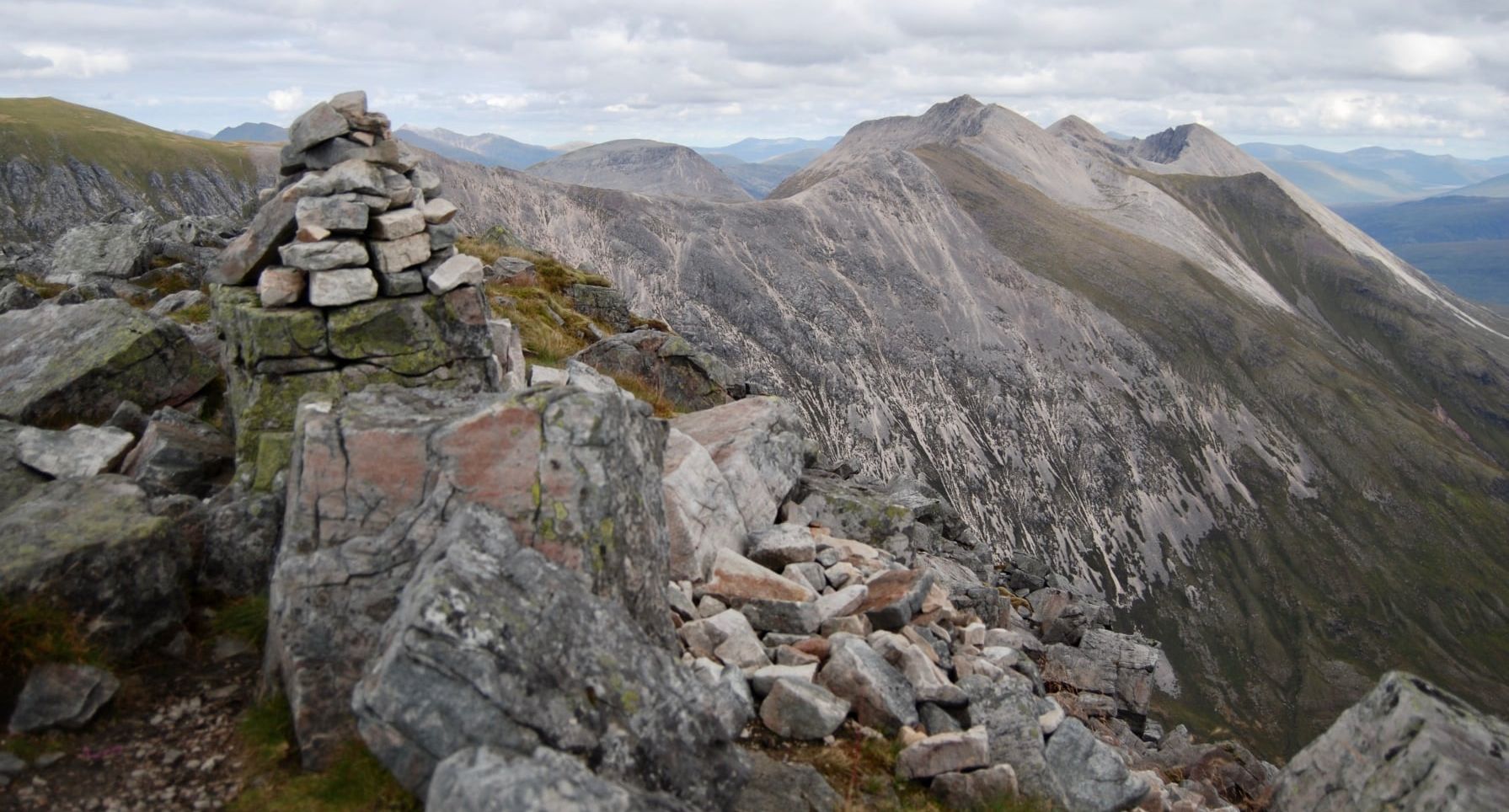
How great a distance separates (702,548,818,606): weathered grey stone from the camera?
1220 cm

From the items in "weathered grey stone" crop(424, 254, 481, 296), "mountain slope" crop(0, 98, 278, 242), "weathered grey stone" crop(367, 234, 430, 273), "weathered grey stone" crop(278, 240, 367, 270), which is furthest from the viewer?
"mountain slope" crop(0, 98, 278, 242)

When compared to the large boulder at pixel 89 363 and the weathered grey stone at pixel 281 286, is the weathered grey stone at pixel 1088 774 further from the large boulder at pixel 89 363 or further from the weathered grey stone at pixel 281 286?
the large boulder at pixel 89 363

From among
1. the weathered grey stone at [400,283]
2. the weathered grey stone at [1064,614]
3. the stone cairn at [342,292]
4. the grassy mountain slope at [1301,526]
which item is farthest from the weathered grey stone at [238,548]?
the grassy mountain slope at [1301,526]

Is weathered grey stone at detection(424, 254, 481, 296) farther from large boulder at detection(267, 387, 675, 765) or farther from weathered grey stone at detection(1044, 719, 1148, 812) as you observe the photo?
weathered grey stone at detection(1044, 719, 1148, 812)

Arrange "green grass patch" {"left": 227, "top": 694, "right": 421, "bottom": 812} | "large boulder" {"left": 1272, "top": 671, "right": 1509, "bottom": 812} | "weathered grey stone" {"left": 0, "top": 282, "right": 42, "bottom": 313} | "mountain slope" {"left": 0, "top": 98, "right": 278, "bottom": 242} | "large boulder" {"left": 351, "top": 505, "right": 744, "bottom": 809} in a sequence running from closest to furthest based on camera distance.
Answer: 1. "large boulder" {"left": 351, "top": 505, "right": 744, "bottom": 809}
2. "green grass patch" {"left": 227, "top": 694, "right": 421, "bottom": 812}
3. "large boulder" {"left": 1272, "top": 671, "right": 1509, "bottom": 812}
4. "weathered grey stone" {"left": 0, "top": 282, "right": 42, "bottom": 313}
5. "mountain slope" {"left": 0, "top": 98, "right": 278, "bottom": 242}

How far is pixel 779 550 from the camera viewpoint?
46.8 ft

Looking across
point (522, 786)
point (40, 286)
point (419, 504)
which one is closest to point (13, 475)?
point (419, 504)

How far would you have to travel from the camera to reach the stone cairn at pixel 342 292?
1342 centimetres

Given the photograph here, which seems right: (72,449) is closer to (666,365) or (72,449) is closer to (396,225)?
(396,225)

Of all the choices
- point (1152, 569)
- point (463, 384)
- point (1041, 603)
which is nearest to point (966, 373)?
point (1152, 569)

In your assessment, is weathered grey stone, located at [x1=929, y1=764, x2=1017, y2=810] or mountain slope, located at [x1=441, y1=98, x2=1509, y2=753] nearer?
weathered grey stone, located at [x1=929, y1=764, x2=1017, y2=810]

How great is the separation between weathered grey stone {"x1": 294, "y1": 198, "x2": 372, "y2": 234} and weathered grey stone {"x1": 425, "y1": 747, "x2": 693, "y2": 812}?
1038 centimetres

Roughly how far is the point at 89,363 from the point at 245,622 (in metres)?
7.99

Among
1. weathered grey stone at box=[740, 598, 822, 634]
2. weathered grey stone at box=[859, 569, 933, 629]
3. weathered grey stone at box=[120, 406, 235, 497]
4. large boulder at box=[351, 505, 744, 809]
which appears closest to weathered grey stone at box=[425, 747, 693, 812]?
large boulder at box=[351, 505, 744, 809]
